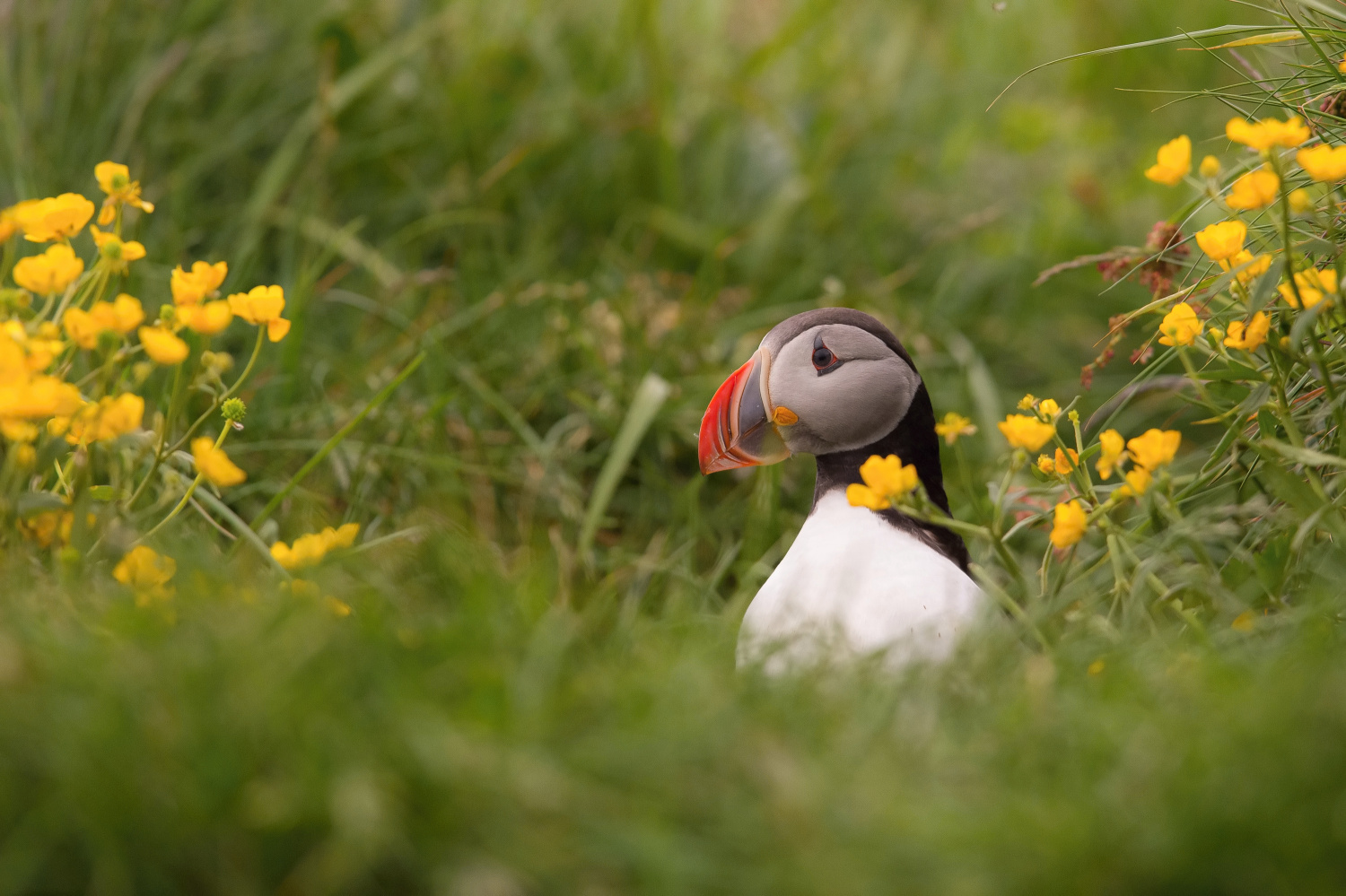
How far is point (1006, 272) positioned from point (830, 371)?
260cm

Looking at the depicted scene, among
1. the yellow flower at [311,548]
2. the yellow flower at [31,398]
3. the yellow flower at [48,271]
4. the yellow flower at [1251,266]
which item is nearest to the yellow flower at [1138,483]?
the yellow flower at [1251,266]

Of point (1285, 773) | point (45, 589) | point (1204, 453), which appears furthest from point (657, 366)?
point (1285, 773)

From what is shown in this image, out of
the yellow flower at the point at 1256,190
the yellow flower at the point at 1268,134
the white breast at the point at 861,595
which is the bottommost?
the white breast at the point at 861,595

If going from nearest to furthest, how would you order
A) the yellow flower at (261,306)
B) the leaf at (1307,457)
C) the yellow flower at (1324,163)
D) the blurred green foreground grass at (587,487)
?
the blurred green foreground grass at (587,487) < the yellow flower at (1324,163) < the leaf at (1307,457) < the yellow flower at (261,306)

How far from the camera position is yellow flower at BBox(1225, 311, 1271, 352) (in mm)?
1804

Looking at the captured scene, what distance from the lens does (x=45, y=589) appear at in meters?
1.62

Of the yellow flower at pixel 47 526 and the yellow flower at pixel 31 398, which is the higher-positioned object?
the yellow flower at pixel 31 398

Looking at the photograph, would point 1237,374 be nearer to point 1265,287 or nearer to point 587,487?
point 1265,287

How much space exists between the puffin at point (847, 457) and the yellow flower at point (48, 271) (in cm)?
114

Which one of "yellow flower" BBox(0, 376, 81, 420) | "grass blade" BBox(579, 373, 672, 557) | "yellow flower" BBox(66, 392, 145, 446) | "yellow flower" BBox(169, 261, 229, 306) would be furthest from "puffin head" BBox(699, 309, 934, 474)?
"yellow flower" BBox(0, 376, 81, 420)

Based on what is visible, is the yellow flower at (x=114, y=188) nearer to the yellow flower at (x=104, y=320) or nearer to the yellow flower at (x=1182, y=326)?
the yellow flower at (x=104, y=320)

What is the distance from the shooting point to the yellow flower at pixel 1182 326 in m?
1.86

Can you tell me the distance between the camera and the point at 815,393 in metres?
2.16

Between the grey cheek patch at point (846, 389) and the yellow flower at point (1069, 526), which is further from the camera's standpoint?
the grey cheek patch at point (846, 389)
